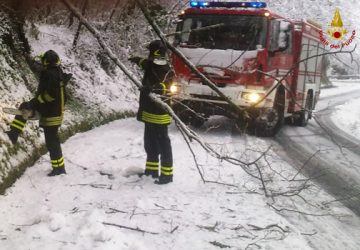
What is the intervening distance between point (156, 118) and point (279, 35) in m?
4.63

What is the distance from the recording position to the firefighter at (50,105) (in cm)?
631

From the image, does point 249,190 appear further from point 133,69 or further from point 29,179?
point 133,69

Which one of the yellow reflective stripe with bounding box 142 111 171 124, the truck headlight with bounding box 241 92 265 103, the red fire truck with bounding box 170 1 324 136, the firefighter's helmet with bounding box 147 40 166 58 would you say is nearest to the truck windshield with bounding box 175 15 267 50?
the red fire truck with bounding box 170 1 324 136

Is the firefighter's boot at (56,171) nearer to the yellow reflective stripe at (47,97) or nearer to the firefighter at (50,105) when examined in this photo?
the firefighter at (50,105)

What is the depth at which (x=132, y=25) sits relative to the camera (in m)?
13.6

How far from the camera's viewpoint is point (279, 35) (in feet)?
32.7

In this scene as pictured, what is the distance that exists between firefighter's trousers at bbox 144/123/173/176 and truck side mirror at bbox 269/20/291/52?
4.36 m

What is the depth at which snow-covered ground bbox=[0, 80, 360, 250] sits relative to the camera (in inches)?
183

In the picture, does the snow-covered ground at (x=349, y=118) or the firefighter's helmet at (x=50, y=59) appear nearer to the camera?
the firefighter's helmet at (x=50, y=59)

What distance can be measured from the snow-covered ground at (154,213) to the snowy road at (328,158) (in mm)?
495

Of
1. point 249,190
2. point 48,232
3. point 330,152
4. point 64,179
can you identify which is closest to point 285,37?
point 330,152

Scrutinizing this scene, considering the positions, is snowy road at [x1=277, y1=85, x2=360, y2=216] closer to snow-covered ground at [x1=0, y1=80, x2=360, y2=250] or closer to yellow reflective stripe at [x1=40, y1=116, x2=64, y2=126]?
snow-covered ground at [x1=0, y1=80, x2=360, y2=250]

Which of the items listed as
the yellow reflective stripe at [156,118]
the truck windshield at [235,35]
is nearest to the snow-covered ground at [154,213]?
the yellow reflective stripe at [156,118]

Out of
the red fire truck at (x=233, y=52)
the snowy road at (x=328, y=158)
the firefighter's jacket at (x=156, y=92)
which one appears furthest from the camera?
the red fire truck at (x=233, y=52)
